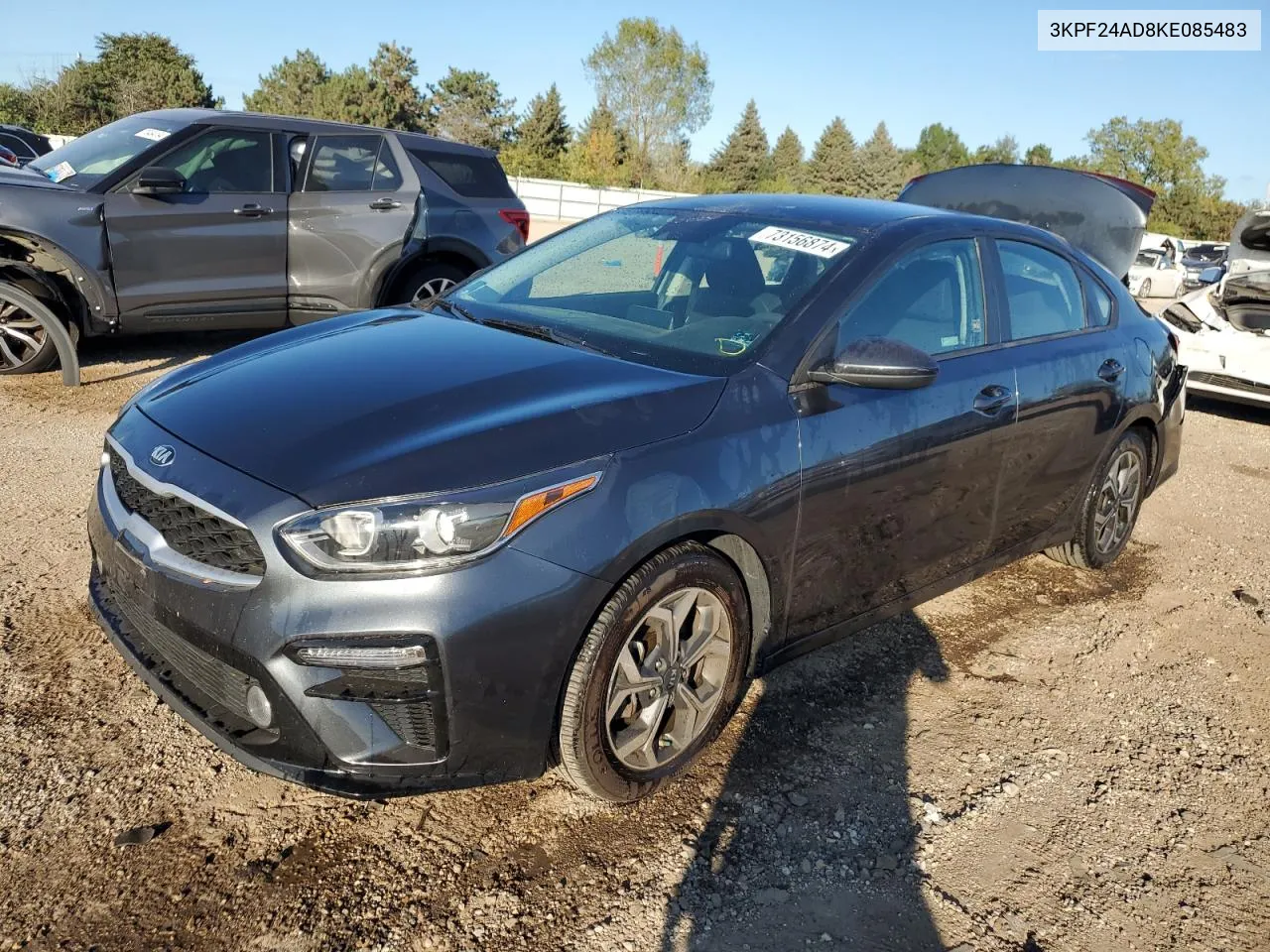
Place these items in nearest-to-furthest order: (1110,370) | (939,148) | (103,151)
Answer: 1. (1110,370)
2. (103,151)
3. (939,148)

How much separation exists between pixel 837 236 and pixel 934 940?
7.33 feet

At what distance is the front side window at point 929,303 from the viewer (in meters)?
3.23

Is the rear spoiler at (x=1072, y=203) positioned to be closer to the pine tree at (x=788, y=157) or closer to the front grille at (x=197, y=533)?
Result: the front grille at (x=197, y=533)

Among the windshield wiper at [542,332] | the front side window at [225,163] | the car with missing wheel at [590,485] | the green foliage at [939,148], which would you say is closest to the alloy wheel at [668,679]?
the car with missing wheel at [590,485]

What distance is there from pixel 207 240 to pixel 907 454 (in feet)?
18.0

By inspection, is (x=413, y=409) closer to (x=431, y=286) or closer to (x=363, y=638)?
(x=363, y=638)

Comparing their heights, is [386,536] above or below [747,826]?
above

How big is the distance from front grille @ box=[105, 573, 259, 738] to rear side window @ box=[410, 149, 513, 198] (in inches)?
237

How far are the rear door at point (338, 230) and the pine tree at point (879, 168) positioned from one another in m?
73.2

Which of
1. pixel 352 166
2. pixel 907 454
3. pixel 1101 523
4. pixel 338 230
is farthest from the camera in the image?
pixel 352 166

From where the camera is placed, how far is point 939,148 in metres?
129

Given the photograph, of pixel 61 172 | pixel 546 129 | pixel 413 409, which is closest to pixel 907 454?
pixel 413 409

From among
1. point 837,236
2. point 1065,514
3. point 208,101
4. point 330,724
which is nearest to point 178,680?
point 330,724

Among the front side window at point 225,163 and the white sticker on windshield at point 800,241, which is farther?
the front side window at point 225,163
